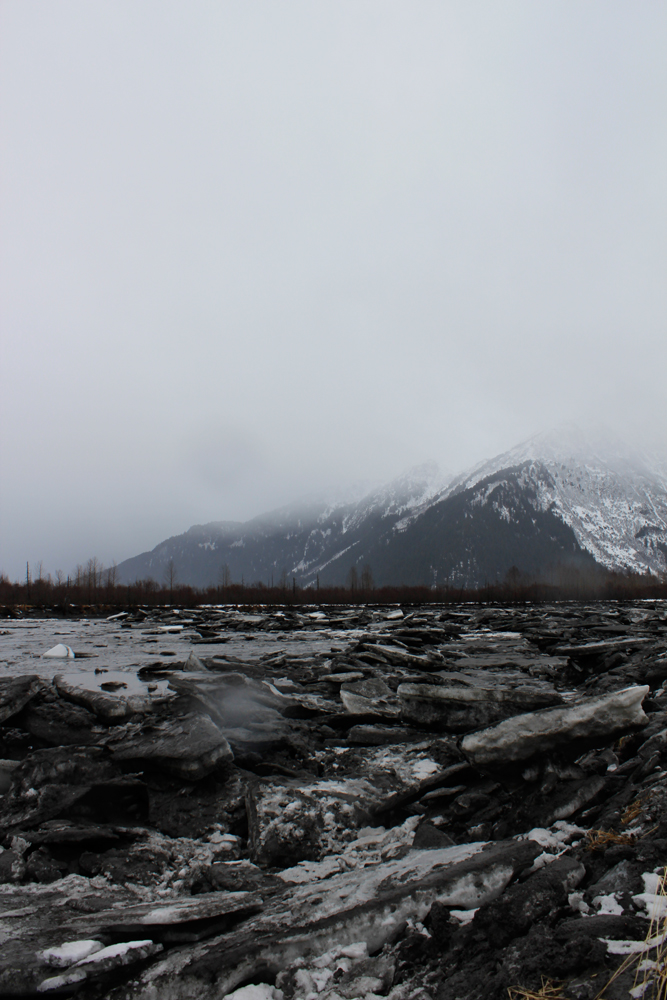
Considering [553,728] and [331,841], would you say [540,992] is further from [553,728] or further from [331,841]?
[553,728]

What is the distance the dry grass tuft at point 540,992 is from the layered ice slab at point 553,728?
2964mm

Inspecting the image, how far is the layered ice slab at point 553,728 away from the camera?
16.1 ft

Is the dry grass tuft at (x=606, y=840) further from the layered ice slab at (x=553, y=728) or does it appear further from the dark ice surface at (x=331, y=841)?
the layered ice slab at (x=553, y=728)

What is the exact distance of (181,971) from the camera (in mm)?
2547

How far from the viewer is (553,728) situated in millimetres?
4977

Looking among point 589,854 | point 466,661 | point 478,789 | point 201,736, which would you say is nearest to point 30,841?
point 201,736

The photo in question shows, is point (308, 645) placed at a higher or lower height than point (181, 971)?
lower

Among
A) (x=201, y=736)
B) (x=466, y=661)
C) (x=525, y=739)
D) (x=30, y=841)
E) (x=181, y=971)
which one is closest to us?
(x=181, y=971)

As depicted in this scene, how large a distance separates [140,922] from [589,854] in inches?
115

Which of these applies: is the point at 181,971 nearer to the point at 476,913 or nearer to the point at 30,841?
the point at 476,913

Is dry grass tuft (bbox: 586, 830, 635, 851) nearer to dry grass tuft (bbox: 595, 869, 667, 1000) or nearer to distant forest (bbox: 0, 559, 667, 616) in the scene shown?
dry grass tuft (bbox: 595, 869, 667, 1000)

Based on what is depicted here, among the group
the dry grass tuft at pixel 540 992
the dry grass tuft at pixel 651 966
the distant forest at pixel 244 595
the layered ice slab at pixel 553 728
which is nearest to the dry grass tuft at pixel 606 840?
the dry grass tuft at pixel 651 966

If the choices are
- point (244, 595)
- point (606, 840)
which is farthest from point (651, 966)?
point (244, 595)

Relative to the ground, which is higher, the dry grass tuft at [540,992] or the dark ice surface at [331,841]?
the dry grass tuft at [540,992]
